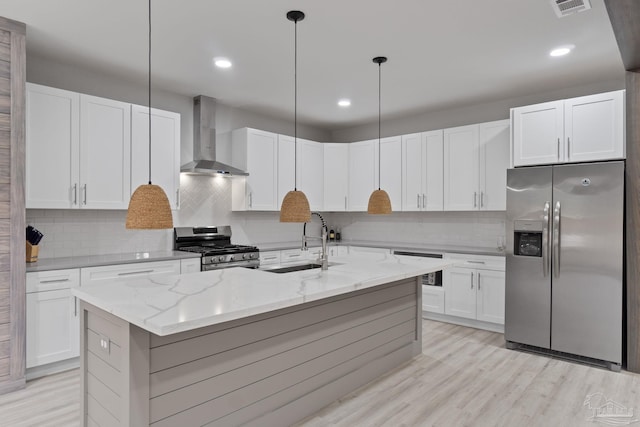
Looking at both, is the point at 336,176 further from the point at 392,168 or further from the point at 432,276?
the point at 432,276

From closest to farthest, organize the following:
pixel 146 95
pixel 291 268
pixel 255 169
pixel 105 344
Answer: pixel 105 344 < pixel 291 268 < pixel 146 95 < pixel 255 169

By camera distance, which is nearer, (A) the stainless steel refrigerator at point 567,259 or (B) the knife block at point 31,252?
(B) the knife block at point 31,252

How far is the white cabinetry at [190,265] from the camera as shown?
13.4 feet

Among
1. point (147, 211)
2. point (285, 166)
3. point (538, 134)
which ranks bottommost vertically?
point (147, 211)

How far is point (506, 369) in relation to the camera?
3.46 metres

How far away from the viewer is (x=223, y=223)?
5164 mm

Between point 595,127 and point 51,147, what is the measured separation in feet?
16.3

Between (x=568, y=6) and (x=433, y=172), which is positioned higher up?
(x=568, y=6)

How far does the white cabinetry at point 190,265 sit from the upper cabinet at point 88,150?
808mm

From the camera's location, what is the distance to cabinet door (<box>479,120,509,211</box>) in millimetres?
4613

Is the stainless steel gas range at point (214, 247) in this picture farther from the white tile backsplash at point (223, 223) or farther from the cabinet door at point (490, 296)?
the cabinet door at point (490, 296)

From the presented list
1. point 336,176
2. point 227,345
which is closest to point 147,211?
point 227,345

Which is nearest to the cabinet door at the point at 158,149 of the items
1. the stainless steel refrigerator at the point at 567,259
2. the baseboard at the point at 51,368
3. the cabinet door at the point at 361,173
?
the baseboard at the point at 51,368

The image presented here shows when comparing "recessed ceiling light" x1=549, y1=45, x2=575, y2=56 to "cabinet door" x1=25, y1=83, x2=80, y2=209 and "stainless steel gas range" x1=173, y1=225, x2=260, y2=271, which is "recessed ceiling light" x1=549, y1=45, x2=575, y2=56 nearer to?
"stainless steel gas range" x1=173, y1=225, x2=260, y2=271
